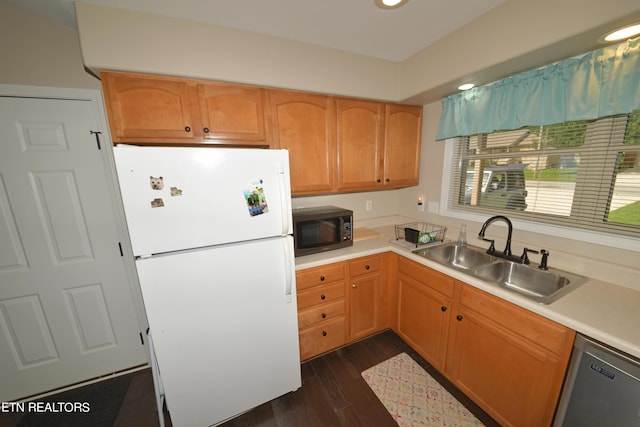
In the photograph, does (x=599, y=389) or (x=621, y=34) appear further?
(x=621, y=34)

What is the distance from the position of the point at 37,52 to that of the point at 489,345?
3.27 metres

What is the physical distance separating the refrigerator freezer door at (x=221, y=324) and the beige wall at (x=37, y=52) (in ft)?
4.67

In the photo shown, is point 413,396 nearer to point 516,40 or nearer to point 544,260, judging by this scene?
point 544,260

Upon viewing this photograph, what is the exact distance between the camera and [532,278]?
1.53 m

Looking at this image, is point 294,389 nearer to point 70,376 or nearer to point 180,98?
point 70,376

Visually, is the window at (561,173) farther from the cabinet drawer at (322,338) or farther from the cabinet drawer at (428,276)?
the cabinet drawer at (322,338)

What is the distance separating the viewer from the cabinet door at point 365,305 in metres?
1.93

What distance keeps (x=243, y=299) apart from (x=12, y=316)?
168cm

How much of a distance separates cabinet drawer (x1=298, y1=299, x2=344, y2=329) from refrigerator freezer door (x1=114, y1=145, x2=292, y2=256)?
764 millimetres

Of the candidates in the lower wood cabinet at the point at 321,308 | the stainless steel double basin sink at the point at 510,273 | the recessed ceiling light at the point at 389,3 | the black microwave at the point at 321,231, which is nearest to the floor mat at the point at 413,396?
the lower wood cabinet at the point at 321,308

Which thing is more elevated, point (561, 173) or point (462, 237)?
point (561, 173)

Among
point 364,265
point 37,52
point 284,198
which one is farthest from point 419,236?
point 37,52

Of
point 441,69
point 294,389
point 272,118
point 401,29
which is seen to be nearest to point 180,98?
point 272,118

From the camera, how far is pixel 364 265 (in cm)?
191
